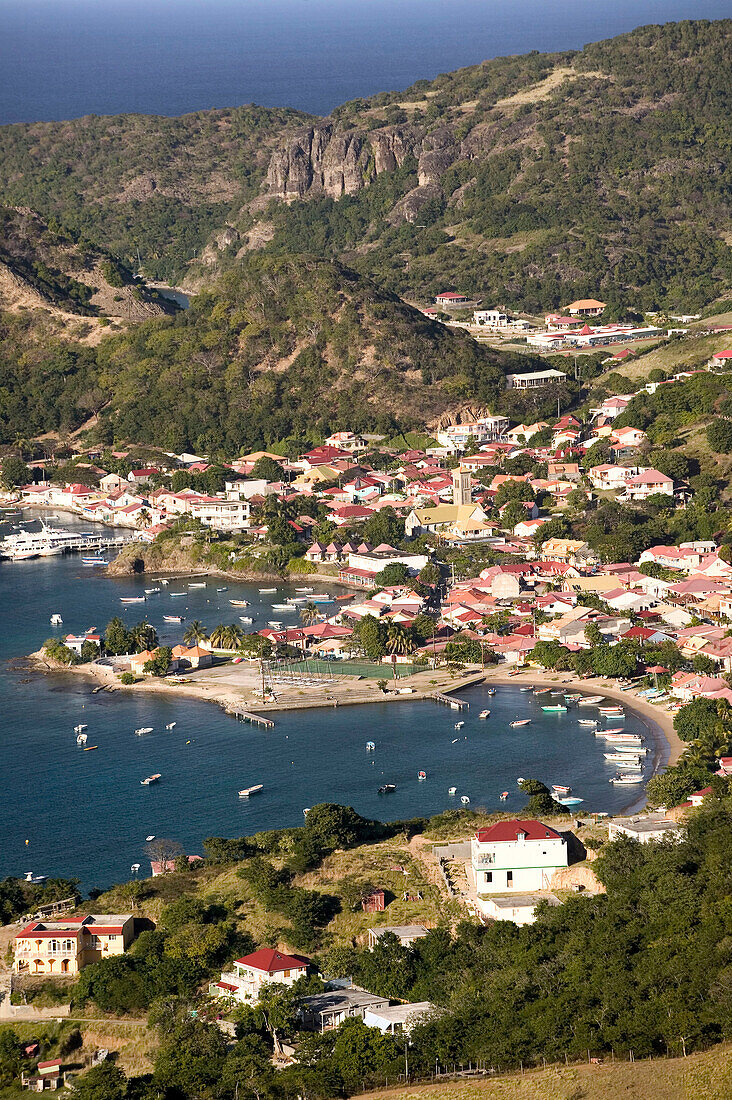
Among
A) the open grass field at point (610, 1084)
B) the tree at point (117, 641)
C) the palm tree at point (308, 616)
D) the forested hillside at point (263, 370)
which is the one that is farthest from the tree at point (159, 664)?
the forested hillside at point (263, 370)

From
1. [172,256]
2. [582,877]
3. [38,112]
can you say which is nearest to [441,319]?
[172,256]

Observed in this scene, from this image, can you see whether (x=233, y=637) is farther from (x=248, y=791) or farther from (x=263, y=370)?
(x=263, y=370)

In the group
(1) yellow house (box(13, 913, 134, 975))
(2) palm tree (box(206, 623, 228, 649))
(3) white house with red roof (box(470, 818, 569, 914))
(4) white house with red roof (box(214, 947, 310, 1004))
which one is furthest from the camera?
(2) palm tree (box(206, 623, 228, 649))

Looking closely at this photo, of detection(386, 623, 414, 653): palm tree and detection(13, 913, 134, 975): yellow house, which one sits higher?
detection(13, 913, 134, 975): yellow house

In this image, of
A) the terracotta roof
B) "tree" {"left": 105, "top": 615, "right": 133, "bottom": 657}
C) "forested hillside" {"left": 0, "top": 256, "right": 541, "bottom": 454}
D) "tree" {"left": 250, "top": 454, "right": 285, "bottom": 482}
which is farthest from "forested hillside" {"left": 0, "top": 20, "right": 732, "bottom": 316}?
the terracotta roof

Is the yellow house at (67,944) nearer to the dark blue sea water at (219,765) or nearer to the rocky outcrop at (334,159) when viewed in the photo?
the dark blue sea water at (219,765)

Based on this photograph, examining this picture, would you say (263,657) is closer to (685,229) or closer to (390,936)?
(390,936)

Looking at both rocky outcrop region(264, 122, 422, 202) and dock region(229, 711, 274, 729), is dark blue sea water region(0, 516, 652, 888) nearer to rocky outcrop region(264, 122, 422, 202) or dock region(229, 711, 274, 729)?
dock region(229, 711, 274, 729)

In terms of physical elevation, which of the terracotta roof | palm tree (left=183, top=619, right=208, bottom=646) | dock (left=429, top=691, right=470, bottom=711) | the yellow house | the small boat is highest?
the terracotta roof

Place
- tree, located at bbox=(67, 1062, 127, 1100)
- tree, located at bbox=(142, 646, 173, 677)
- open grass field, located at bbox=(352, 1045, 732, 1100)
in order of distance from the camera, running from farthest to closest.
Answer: tree, located at bbox=(142, 646, 173, 677) < tree, located at bbox=(67, 1062, 127, 1100) < open grass field, located at bbox=(352, 1045, 732, 1100)
